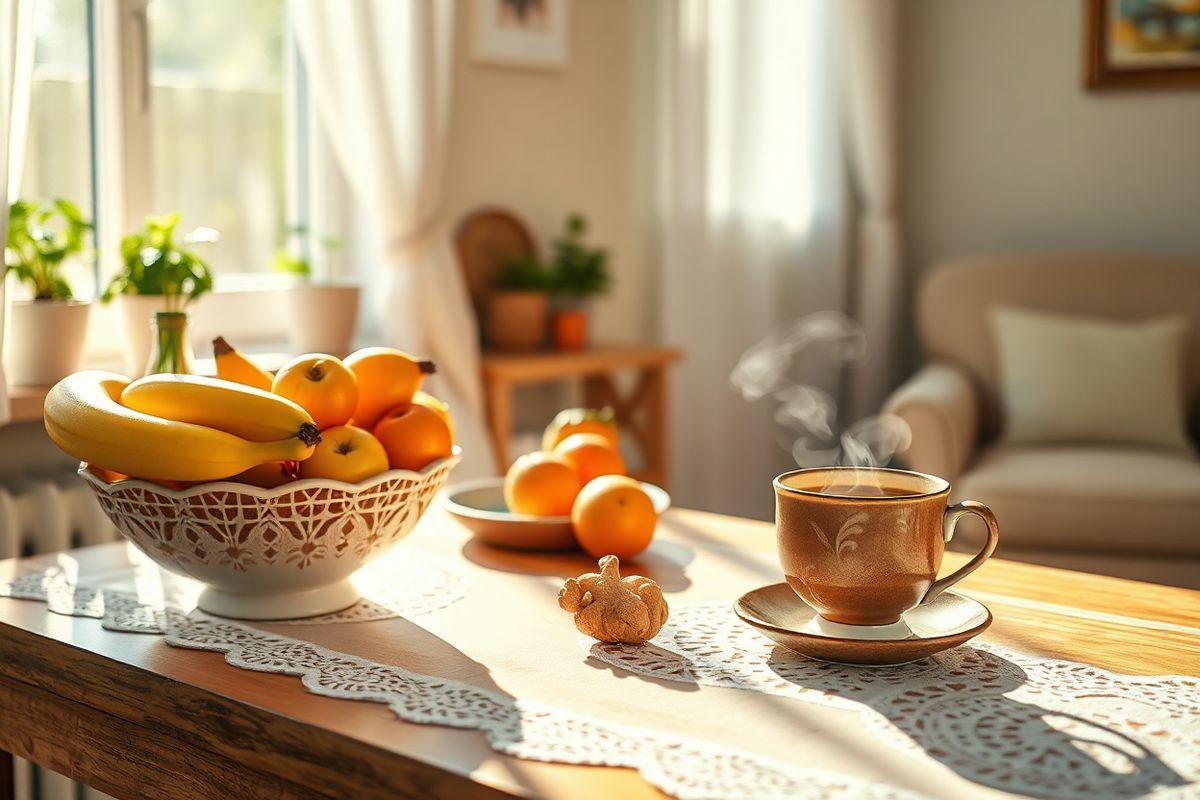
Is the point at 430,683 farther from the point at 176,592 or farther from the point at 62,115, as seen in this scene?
the point at 62,115

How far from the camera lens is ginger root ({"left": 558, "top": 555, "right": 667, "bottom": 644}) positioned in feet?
3.27

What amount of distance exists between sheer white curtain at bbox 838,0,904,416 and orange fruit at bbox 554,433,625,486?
2.76m

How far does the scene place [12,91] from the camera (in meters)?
1.89

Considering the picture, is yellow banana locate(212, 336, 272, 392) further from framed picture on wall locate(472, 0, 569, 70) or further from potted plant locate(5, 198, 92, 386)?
framed picture on wall locate(472, 0, 569, 70)

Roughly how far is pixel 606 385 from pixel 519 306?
38cm

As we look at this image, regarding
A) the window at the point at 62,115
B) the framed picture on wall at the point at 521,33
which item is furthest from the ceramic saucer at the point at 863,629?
the framed picture on wall at the point at 521,33

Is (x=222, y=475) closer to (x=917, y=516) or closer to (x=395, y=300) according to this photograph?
Result: (x=917, y=516)

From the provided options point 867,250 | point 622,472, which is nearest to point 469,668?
point 622,472

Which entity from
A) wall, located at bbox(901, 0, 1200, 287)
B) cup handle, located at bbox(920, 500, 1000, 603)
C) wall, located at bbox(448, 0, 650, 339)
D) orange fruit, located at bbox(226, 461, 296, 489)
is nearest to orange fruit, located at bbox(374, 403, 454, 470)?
orange fruit, located at bbox(226, 461, 296, 489)

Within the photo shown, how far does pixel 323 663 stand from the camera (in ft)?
3.13

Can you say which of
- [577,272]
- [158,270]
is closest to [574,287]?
[577,272]

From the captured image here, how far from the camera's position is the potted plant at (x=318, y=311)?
245 cm

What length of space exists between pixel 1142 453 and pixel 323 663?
93.5 inches

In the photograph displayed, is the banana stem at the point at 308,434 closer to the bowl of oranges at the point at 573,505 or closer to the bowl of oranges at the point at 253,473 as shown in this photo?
the bowl of oranges at the point at 253,473
